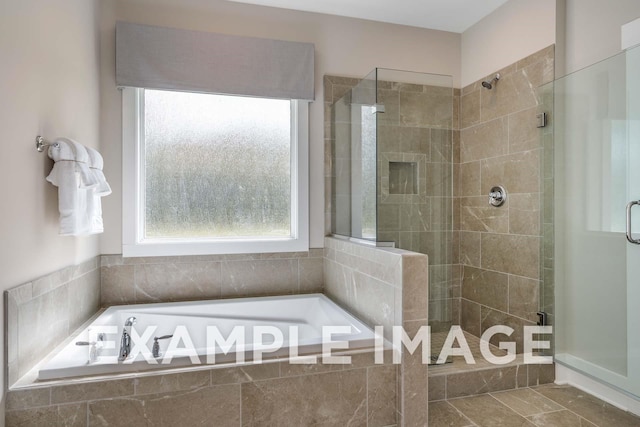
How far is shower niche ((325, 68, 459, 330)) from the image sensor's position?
235 cm

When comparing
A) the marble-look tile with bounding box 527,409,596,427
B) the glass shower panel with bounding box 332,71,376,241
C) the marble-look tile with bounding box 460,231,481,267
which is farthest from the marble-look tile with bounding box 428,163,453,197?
the marble-look tile with bounding box 527,409,596,427

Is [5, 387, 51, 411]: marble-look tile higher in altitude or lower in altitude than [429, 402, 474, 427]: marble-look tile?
higher

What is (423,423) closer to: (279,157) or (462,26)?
(279,157)

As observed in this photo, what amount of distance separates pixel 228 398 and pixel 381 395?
2.44 ft

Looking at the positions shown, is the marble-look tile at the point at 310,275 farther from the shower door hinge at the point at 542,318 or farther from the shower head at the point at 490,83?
the shower head at the point at 490,83

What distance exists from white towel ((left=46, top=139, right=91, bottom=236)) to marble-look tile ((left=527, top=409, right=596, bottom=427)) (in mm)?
2508

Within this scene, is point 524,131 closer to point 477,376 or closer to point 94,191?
point 477,376

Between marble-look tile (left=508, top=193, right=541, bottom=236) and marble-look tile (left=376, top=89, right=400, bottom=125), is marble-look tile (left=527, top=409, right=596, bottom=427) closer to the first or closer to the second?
marble-look tile (left=508, top=193, right=541, bottom=236)

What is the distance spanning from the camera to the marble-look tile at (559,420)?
1.98m

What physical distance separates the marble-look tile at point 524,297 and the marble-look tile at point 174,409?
1922 mm

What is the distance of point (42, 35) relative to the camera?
1.79 m

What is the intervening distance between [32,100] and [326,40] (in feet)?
6.52

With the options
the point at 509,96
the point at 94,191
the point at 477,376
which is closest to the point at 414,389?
the point at 477,376

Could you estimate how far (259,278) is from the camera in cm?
285
